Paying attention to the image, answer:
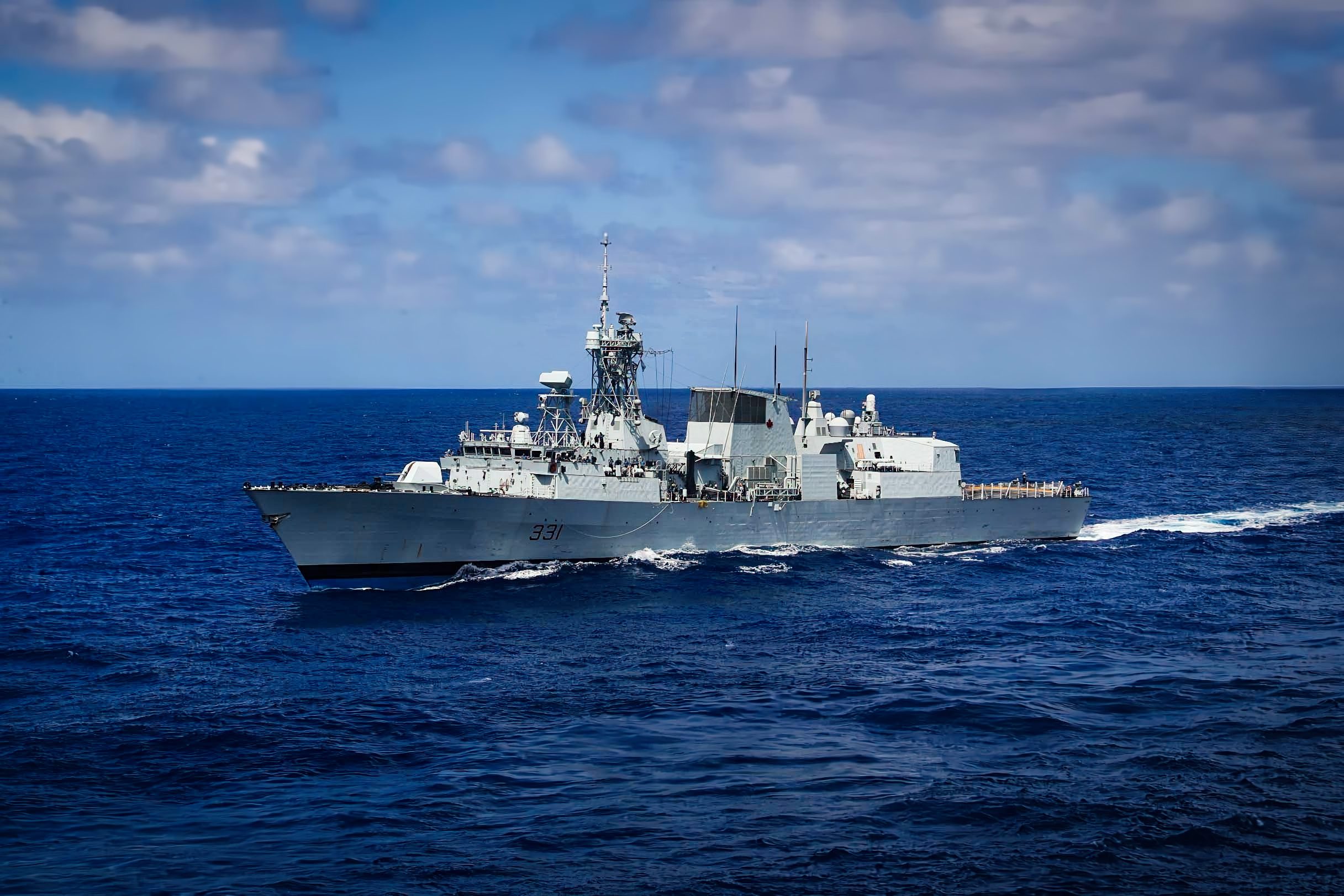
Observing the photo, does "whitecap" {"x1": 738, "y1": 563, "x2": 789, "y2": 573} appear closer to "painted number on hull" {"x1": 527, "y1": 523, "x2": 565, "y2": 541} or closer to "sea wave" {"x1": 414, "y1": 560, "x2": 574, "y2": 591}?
"sea wave" {"x1": 414, "y1": 560, "x2": 574, "y2": 591}

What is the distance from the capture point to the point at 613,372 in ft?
162

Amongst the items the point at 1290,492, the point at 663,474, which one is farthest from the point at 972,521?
the point at 1290,492

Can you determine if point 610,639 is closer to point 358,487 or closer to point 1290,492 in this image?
point 358,487

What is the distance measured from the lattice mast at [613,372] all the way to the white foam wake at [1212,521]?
24.9 meters

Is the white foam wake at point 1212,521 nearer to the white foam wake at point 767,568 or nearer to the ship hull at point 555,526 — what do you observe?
the ship hull at point 555,526

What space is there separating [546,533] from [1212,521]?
1511 inches

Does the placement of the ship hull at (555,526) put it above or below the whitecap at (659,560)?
above

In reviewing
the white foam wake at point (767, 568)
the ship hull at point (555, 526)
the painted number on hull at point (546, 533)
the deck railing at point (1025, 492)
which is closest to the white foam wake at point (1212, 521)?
the deck railing at point (1025, 492)

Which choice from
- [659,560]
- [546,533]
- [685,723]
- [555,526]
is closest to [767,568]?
[659,560]

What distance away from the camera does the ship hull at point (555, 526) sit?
40906 mm

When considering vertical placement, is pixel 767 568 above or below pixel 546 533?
below

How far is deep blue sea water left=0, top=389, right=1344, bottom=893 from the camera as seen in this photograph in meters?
19.6

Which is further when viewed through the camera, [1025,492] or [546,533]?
[1025,492]

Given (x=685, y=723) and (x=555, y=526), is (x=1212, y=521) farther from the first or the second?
(x=685, y=723)
